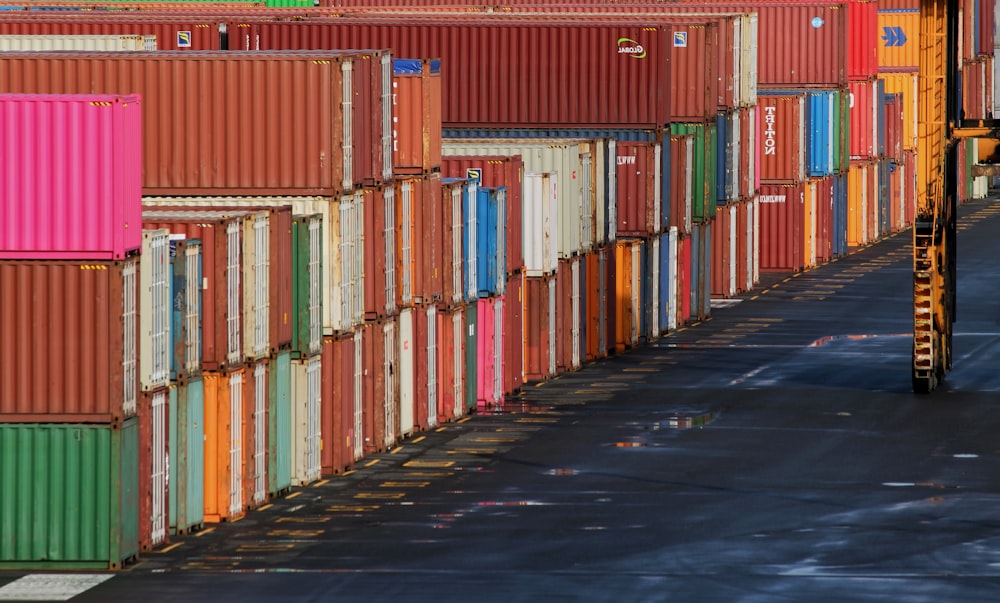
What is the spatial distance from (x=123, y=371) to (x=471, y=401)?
16.2 meters

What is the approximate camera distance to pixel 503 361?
48.7 metres

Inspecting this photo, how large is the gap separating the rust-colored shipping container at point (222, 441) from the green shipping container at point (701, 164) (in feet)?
103

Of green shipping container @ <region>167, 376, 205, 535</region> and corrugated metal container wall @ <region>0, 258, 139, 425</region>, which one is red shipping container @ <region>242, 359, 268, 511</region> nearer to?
green shipping container @ <region>167, 376, 205, 535</region>

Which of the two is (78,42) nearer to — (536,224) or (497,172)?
(497,172)

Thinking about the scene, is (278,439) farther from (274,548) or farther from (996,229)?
(996,229)

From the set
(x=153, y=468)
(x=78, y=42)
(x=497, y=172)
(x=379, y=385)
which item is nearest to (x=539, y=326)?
(x=497, y=172)

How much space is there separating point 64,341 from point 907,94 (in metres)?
72.6

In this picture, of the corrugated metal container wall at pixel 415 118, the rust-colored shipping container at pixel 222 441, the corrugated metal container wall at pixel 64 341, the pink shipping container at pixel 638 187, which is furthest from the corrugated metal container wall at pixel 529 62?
the corrugated metal container wall at pixel 64 341

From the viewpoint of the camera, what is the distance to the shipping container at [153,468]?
31.7 m

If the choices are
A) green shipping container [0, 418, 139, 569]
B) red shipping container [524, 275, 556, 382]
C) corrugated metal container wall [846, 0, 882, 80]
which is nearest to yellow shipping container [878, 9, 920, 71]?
corrugated metal container wall [846, 0, 882, 80]

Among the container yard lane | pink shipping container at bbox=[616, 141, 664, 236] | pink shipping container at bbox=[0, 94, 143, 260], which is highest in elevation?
pink shipping container at bbox=[616, 141, 664, 236]

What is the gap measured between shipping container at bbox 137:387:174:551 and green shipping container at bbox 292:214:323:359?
4823 millimetres

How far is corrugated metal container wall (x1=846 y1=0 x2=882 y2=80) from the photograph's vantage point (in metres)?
88.2

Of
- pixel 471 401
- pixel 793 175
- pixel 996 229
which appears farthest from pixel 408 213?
pixel 996 229
